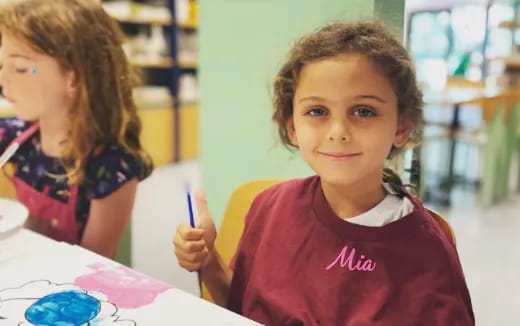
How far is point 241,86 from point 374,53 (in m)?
0.57

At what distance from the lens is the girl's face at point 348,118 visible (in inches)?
30.6

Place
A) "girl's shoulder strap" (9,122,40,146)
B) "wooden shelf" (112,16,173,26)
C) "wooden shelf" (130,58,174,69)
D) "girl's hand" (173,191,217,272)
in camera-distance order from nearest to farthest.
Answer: "girl's hand" (173,191,217,272)
"girl's shoulder strap" (9,122,40,146)
"wooden shelf" (112,16,173,26)
"wooden shelf" (130,58,174,69)

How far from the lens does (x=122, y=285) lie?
0.86 metres

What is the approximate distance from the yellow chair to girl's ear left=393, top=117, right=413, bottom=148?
28 cm

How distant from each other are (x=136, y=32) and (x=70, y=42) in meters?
2.78

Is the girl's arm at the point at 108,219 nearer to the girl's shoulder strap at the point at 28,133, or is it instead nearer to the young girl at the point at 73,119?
the young girl at the point at 73,119

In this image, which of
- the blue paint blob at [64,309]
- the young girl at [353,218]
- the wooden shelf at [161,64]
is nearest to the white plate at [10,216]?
the blue paint blob at [64,309]

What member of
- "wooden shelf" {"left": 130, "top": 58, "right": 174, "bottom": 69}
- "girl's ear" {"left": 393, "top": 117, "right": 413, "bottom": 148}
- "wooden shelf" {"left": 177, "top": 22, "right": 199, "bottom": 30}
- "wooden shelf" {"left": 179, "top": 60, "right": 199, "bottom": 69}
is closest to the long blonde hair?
"girl's ear" {"left": 393, "top": 117, "right": 413, "bottom": 148}

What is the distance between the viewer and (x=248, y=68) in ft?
4.22

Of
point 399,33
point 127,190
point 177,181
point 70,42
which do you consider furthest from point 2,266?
point 177,181

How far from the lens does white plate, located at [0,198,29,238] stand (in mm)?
1004

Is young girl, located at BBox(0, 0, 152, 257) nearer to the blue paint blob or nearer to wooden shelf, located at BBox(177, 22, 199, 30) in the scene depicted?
the blue paint blob

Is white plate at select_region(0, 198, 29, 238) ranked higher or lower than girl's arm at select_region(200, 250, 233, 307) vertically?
higher

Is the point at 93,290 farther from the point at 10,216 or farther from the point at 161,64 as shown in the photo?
the point at 161,64
